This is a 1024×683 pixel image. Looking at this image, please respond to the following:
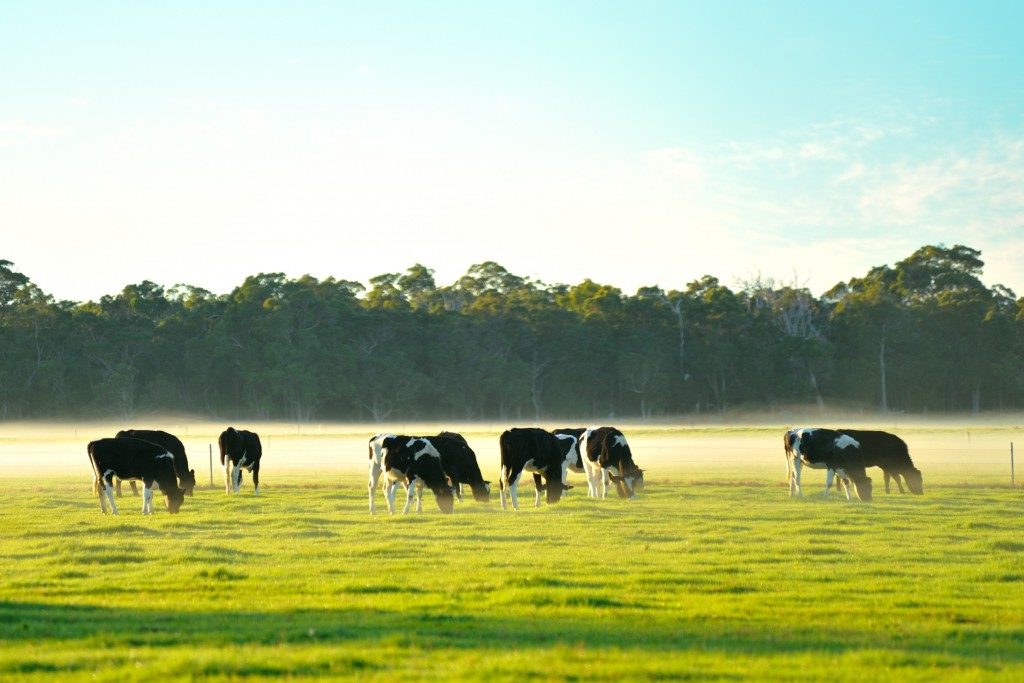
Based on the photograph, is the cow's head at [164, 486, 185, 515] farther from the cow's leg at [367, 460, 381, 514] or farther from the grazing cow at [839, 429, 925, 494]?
the grazing cow at [839, 429, 925, 494]

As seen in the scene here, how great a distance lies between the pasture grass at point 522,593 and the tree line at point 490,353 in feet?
254

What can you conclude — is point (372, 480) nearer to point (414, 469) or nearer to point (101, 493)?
point (414, 469)

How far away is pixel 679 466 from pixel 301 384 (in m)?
60.7

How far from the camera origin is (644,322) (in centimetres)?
11112

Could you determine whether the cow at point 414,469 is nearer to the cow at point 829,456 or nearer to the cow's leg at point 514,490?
the cow's leg at point 514,490

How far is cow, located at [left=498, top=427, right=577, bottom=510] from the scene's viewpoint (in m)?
27.1

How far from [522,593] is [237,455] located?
65.5 feet

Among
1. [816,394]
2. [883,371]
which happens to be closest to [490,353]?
[816,394]

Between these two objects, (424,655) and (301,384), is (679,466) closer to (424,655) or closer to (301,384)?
(424,655)

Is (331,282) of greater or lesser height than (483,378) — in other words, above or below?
above

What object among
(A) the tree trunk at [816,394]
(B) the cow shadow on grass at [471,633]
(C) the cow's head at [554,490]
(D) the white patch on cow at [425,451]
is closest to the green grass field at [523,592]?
(B) the cow shadow on grass at [471,633]

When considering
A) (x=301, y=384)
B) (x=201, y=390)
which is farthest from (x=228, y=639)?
(x=201, y=390)

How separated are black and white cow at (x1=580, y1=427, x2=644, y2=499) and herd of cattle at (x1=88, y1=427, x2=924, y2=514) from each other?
2cm

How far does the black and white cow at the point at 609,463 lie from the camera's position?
2914cm
